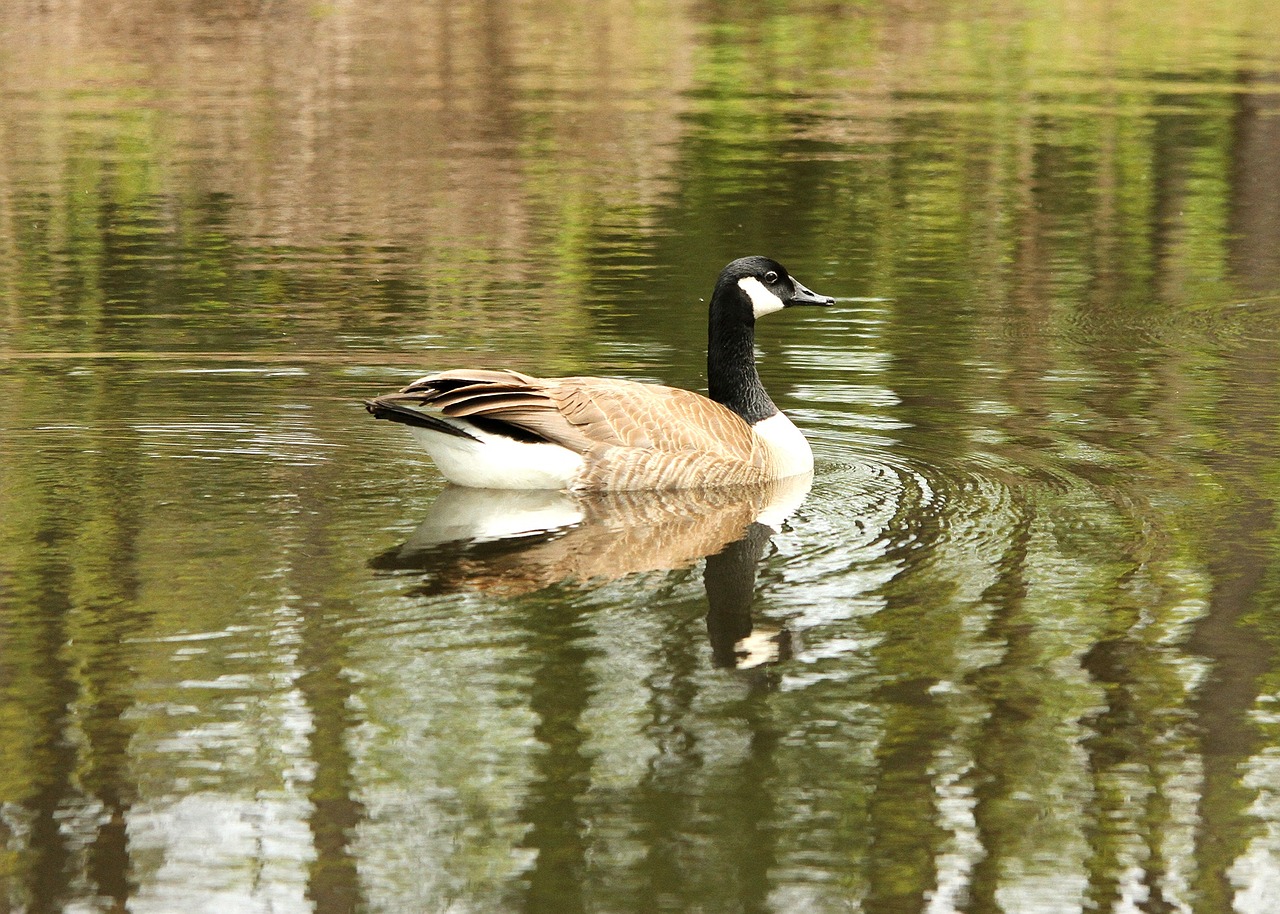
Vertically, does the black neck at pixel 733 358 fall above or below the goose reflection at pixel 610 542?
above

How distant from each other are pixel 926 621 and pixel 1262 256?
484 inches

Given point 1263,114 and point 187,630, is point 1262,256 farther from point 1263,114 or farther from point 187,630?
point 187,630

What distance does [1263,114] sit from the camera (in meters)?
28.6

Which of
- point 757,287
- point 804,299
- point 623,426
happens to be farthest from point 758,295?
point 623,426

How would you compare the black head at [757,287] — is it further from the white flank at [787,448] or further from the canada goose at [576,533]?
the canada goose at [576,533]

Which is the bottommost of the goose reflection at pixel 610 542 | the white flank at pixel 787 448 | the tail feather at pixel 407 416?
the goose reflection at pixel 610 542

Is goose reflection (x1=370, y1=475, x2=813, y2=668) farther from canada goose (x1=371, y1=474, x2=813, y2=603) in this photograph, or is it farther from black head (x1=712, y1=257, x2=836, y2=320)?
black head (x1=712, y1=257, x2=836, y2=320)

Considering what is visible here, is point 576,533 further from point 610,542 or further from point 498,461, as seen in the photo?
point 498,461

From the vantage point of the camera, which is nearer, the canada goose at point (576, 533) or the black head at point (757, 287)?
the canada goose at point (576, 533)

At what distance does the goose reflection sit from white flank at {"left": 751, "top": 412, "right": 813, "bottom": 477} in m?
0.08

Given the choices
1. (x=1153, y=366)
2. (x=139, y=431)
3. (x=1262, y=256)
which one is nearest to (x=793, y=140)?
(x=1262, y=256)

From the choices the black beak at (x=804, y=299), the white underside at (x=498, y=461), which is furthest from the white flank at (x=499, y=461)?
the black beak at (x=804, y=299)

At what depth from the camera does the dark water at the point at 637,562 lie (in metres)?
6.11

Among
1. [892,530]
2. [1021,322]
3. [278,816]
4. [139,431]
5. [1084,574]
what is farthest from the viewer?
[1021,322]
